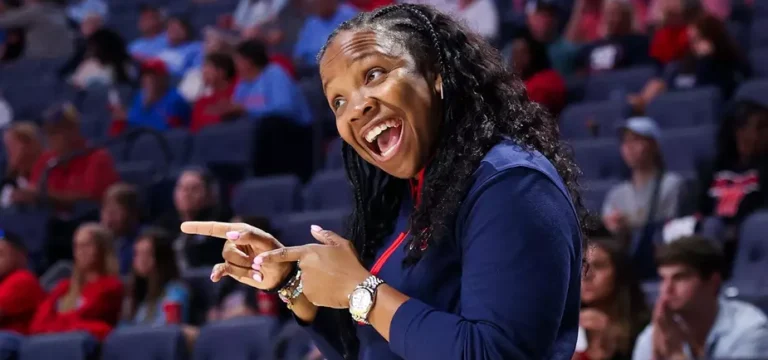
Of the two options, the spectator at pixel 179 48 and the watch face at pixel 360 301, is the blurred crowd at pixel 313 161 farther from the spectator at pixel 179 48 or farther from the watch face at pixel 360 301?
the watch face at pixel 360 301

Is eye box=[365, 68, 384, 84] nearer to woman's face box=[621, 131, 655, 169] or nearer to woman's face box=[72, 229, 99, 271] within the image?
woman's face box=[621, 131, 655, 169]

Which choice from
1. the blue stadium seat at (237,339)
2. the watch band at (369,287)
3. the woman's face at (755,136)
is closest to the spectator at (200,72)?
the blue stadium seat at (237,339)

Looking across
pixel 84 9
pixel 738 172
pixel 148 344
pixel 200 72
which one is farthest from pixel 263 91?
pixel 84 9

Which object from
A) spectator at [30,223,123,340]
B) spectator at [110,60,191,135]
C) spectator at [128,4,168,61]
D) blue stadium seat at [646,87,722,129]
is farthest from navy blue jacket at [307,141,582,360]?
spectator at [128,4,168,61]

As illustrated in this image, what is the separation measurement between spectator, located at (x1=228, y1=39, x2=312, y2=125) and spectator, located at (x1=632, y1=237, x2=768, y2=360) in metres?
3.33

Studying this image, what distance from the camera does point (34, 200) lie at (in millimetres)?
6371

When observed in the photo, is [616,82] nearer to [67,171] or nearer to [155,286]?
[155,286]

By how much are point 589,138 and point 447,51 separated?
4.44 m

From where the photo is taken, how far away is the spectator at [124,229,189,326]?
5188mm

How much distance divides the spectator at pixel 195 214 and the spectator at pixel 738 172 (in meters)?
2.29

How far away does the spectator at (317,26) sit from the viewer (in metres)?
7.47

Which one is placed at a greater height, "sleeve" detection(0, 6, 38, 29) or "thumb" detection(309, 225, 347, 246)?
"thumb" detection(309, 225, 347, 246)

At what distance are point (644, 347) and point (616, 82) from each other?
9.47 feet

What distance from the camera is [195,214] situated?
19.1 feet
